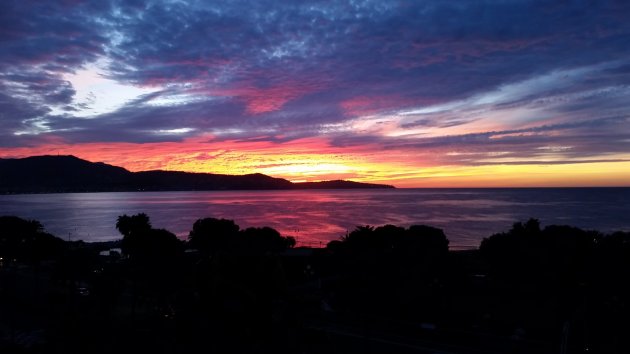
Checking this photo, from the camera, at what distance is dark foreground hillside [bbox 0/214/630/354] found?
1362 centimetres

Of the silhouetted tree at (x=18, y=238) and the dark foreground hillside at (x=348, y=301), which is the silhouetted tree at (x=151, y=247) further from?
the silhouetted tree at (x=18, y=238)

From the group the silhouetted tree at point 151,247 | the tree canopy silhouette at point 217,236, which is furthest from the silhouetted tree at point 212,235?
the silhouetted tree at point 151,247

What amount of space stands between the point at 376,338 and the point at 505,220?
396 ft

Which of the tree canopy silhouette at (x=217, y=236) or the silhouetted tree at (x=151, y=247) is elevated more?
the silhouetted tree at (x=151, y=247)

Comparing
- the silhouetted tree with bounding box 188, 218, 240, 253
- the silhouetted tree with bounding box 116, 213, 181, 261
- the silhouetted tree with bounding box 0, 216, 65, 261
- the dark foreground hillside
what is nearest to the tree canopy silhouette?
the silhouetted tree with bounding box 188, 218, 240, 253

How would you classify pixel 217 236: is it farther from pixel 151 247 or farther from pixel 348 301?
pixel 348 301

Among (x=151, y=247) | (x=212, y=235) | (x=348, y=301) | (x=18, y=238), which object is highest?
(x=151, y=247)

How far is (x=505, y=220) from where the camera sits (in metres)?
132

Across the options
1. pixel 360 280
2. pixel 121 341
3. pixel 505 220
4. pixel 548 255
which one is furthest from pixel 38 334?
pixel 505 220

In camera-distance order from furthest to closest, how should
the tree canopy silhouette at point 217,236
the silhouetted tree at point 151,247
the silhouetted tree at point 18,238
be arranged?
the tree canopy silhouette at point 217,236, the silhouetted tree at point 18,238, the silhouetted tree at point 151,247

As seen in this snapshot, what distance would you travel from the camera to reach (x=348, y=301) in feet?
104

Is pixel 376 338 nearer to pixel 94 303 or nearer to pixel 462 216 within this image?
pixel 94 303

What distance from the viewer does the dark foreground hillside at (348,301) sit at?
13.6 metres

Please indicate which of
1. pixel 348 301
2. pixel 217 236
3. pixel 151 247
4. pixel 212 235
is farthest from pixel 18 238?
pixel 348 301
